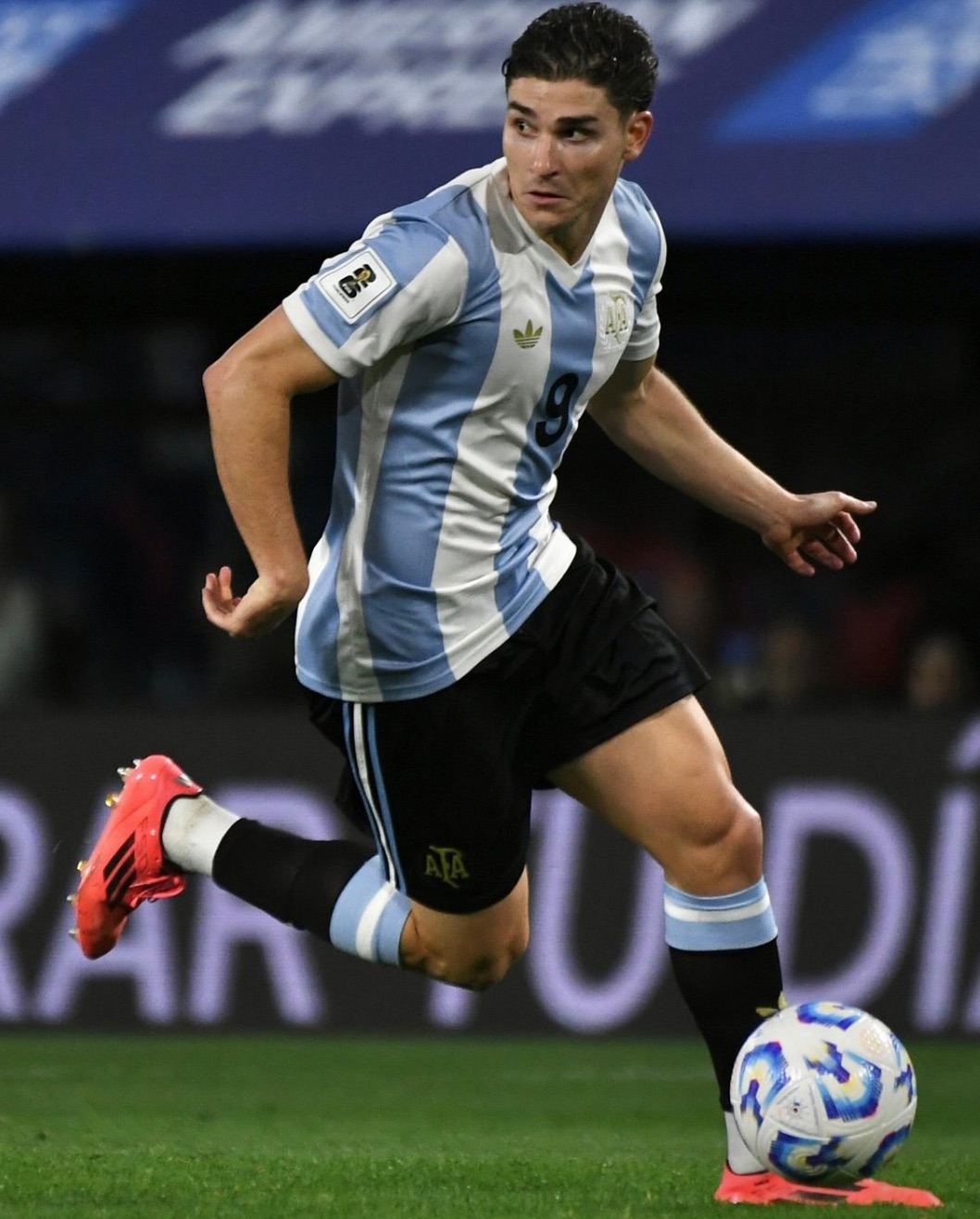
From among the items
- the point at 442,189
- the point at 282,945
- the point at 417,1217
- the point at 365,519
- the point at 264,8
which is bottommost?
the point at 282,945

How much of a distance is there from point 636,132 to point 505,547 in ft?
2.63

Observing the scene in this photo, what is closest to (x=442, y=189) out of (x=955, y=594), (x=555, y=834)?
(x=555, y=834)

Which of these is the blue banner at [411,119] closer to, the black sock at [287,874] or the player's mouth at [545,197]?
the black sock at [287,874]

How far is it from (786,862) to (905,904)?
40 cm

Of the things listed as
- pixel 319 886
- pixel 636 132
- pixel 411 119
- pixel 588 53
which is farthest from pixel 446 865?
pixel 411 119

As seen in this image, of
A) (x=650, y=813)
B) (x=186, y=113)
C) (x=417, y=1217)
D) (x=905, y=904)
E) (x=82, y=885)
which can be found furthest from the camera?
(x=186, y=113)

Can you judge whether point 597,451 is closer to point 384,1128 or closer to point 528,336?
point 384,1128

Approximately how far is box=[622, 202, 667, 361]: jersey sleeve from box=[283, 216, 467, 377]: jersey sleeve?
608mm

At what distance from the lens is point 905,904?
25.7 ft

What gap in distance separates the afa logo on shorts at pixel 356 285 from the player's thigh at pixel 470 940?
1262 millimetres

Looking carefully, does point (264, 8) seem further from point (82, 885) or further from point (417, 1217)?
point (417, 1217)

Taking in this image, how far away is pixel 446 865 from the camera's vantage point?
4684 mm

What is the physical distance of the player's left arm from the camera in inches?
194

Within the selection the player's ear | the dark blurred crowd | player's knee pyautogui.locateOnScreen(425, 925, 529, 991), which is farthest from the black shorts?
the dark blurred crowd
